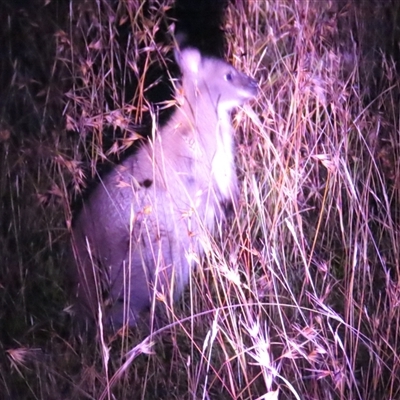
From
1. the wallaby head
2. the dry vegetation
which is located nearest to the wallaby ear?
the wallaby head

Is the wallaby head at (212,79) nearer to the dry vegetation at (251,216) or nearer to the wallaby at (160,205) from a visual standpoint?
the wallaby at (160,205)

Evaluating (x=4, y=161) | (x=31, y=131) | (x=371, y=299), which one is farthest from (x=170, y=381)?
(x=31, y=131)

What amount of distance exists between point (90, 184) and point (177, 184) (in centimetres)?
35

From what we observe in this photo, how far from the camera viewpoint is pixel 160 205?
103 inches

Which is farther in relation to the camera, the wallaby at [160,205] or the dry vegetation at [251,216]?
the wallaby at [160,205]

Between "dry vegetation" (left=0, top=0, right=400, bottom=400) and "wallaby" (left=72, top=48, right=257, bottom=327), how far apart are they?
0.08 meters

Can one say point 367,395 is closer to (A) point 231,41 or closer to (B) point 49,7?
(A) point 231,41

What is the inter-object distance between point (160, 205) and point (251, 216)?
0.31 meters

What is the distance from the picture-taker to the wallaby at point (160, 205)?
2494 millimetres

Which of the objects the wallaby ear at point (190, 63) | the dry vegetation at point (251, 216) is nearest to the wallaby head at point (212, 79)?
the wallaby ear at point (190, 63)

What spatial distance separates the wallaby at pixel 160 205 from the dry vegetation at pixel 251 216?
8cm

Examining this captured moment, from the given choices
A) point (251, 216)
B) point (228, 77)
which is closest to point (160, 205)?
point (251, 216)

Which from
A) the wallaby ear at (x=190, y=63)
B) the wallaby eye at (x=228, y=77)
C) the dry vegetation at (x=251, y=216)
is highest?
the wallaby ear at (x=190, y=63)

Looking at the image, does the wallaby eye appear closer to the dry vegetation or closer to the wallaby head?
the wallaby head
